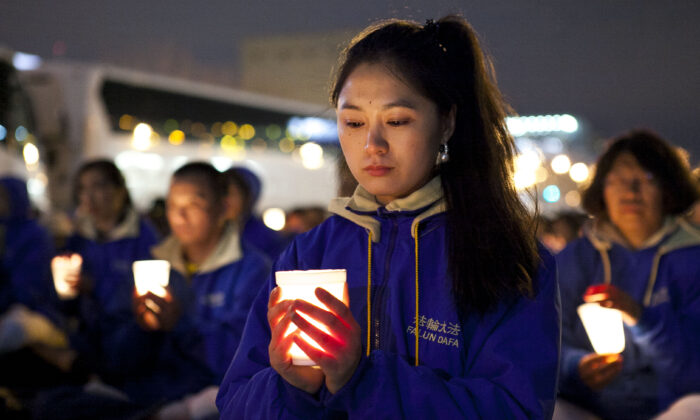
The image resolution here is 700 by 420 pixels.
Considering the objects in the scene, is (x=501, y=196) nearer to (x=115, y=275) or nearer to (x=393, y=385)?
(x=393, y=385)

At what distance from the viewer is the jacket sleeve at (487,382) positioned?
1584 millimetres

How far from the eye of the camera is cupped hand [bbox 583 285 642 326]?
3.11 metres

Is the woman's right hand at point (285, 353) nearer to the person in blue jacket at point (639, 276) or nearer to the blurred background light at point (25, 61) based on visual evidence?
the person in blue jacket at point (639, 276)

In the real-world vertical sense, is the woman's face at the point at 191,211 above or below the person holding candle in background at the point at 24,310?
above

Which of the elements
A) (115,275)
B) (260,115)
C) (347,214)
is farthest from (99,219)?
(260,115)

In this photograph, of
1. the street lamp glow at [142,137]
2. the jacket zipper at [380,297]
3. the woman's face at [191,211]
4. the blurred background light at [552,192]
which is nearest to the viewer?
the jacket zipper at [380,297]

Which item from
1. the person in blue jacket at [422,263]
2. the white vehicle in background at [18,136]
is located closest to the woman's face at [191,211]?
the person in blue jacket at [422,263]

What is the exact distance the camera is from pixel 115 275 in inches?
206

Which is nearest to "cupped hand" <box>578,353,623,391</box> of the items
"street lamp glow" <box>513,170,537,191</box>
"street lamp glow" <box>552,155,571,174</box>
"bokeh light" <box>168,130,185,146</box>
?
"street lamp glow" <box>513,170,537,191</box>

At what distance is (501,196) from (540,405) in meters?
0.57

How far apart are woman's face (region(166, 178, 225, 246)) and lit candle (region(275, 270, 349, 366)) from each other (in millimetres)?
2642

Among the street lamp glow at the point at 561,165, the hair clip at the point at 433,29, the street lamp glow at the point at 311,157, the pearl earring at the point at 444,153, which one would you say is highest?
the street lamp glow at the point at 311,157

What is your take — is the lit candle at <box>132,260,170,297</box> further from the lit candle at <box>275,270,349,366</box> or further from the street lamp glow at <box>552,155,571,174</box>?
the street lamp glow at <box>552,155,571,174</box>

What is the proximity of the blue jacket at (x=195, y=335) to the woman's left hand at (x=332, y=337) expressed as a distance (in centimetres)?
227
